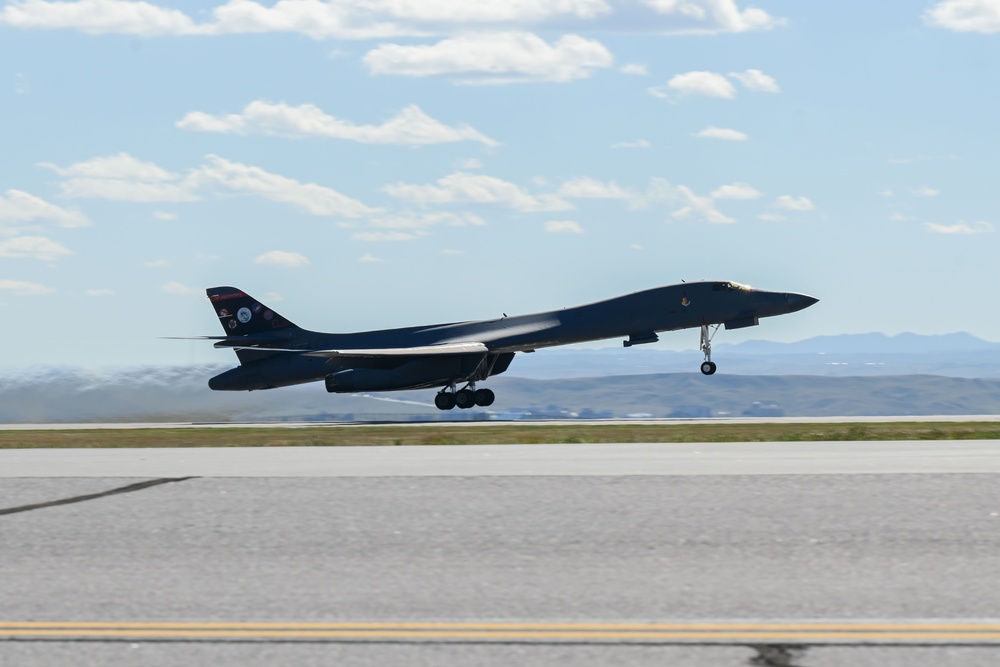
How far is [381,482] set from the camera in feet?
45.4

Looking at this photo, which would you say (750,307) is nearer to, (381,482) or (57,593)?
(381,482)

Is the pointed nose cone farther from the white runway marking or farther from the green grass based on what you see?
the white runway marking

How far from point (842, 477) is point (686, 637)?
7532mm

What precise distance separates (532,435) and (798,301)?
18965 mm

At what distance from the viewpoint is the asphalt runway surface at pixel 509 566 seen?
6422 mm

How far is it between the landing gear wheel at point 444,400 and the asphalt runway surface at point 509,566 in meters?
32.5

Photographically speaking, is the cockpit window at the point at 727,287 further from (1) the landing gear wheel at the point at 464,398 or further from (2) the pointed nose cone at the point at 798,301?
(1) the landing gear wheel at the point at 464,398

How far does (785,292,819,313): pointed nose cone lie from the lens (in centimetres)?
4441

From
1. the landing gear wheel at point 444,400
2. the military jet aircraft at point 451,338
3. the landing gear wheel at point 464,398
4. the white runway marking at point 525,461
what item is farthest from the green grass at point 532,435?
the landing gear wheel at point 464,398

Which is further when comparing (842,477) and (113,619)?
(842,477)

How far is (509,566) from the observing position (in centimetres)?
859

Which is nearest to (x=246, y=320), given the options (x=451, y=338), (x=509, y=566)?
(x=451, y=338)

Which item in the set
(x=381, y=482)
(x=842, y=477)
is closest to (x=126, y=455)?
(x=381, y=482)

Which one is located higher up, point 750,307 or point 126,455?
point 750,307
